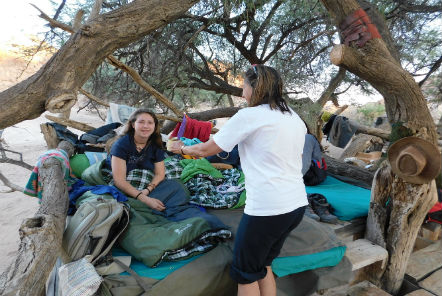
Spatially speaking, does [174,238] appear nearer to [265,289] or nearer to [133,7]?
[265,289]

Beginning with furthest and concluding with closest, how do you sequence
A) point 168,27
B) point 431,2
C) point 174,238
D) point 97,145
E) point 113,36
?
point 431,2
point 168,27
point 97,145
point 174,238
point 113,36

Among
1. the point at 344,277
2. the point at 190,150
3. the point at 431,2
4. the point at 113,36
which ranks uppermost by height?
the point at 431,2

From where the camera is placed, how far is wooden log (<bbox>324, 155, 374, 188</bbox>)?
410 centimetres

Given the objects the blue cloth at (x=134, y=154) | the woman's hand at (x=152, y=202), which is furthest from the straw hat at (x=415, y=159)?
the blue cloth at (x=134, y=154)

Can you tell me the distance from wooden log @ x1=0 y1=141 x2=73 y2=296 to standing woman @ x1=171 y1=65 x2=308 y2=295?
3.23 ft

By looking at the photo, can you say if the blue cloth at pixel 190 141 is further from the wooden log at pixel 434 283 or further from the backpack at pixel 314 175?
the wooden log at pixel 434 283

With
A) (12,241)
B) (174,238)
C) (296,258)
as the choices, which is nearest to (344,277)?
(296,258)

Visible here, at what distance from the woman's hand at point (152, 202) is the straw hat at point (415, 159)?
6.49ft

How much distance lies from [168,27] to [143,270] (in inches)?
173

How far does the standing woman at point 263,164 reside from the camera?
4.55 feet

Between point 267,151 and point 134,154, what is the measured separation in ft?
5.69

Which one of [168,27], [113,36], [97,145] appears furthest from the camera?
[168,27]

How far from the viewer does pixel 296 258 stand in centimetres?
207

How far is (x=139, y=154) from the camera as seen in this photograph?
276cm
